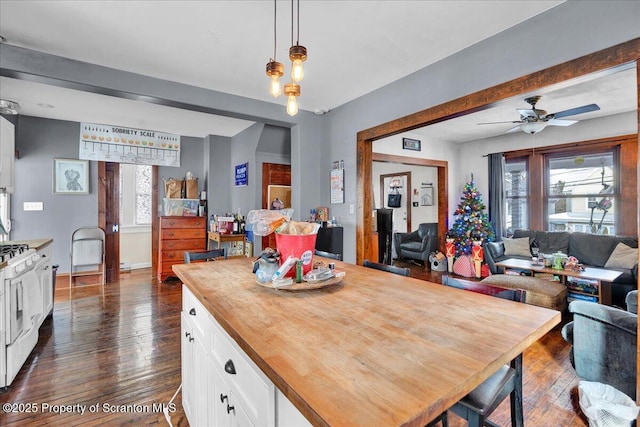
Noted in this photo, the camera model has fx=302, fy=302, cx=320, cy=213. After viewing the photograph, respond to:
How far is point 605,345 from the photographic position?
6.63 ft

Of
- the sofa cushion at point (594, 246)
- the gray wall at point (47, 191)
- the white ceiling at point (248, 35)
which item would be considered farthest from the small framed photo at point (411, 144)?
the gray wall at point (47, 191)

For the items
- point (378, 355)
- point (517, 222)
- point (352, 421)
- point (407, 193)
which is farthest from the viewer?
point (407, 193)

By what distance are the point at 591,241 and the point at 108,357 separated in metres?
6.14

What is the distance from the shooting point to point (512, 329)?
36.7 inches

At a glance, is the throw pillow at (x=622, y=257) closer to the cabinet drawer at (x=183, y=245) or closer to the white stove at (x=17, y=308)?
the cabinet drawer at (x=183, y=245)

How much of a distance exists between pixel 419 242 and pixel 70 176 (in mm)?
6600

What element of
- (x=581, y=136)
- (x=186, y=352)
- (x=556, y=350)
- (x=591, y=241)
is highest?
(x=581, y=136)

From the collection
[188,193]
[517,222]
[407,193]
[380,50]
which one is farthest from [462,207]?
[188,193]

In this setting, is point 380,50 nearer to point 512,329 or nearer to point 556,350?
point 512,329

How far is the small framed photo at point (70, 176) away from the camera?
4715 mm

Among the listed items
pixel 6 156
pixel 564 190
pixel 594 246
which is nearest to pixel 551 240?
pixel 594 246

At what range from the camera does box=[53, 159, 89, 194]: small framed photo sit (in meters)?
4.71

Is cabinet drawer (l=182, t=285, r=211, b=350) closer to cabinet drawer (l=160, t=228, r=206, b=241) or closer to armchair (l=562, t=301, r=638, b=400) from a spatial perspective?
armchair (l=562, t=301, r=638, b=400)

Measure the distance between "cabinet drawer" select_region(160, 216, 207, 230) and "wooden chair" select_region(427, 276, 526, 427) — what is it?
4.63 meters
